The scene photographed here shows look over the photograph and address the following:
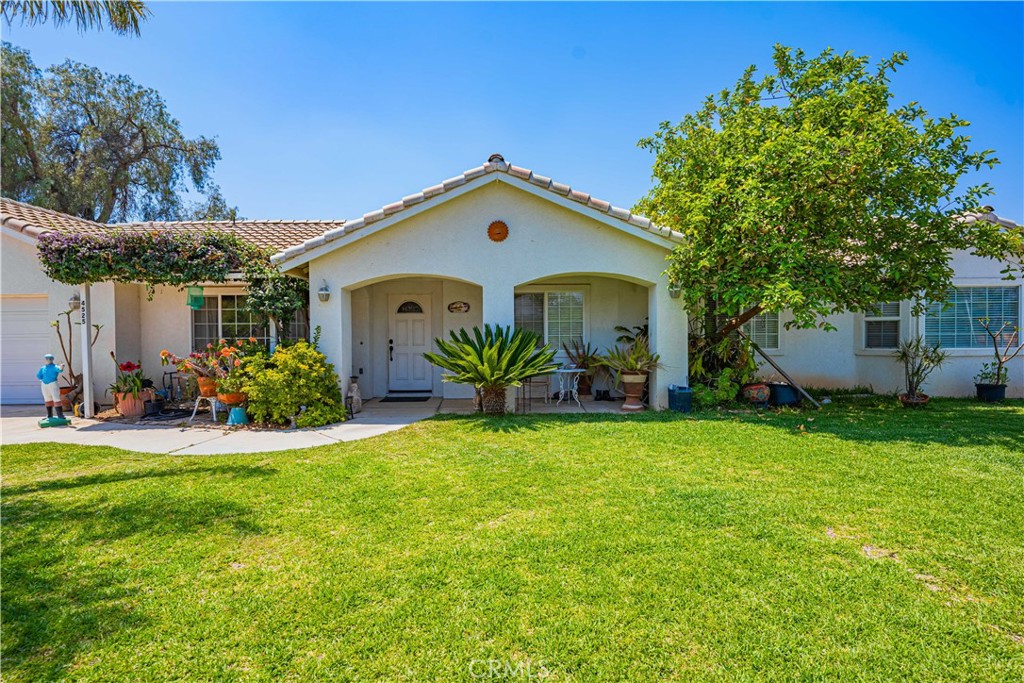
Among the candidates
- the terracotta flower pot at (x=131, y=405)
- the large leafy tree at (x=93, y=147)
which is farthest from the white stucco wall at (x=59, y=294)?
the large leafy tree at (x=93, y=147)

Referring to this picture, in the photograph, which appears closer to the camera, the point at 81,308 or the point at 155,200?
the point at 81,308

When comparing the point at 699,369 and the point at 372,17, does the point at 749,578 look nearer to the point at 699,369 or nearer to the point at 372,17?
the point at 699,369

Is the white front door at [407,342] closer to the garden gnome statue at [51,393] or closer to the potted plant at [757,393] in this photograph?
the garden gnome statue at [51,393]

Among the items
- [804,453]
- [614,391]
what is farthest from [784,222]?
[614,391]

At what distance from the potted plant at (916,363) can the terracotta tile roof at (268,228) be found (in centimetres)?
1521

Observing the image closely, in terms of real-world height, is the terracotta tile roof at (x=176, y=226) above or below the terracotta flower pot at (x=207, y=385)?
above

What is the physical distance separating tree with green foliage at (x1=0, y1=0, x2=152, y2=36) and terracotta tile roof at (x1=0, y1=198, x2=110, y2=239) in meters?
4.45

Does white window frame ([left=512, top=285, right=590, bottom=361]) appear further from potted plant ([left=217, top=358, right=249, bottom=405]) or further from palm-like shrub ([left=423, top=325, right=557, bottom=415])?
potted plant ([left=217, top=358, right=249, bottom=405])

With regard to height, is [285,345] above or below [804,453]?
above

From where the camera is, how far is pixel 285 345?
395 inches

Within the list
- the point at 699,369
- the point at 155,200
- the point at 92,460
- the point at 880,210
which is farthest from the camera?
the point at 155,200

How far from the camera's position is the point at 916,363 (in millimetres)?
12109

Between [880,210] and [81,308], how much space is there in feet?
53.6

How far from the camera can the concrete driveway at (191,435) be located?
7.61 meters
